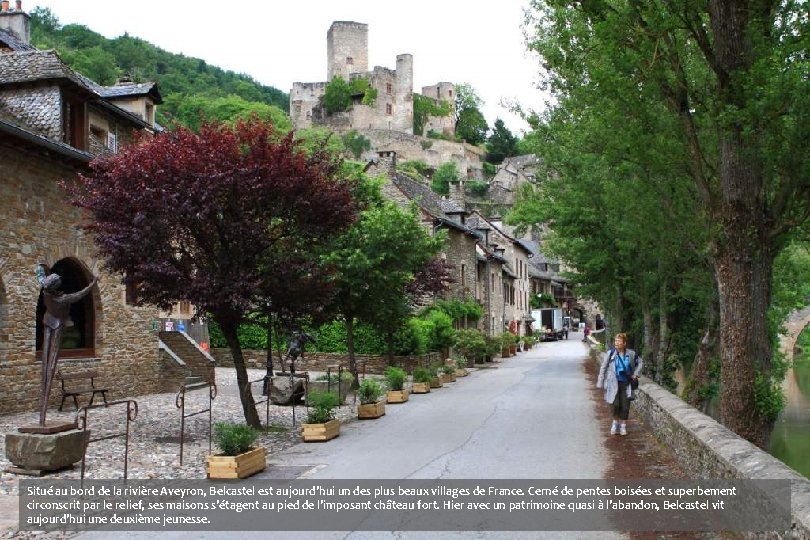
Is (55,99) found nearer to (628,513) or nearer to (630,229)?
(630,229)

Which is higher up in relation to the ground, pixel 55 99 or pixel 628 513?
pixel 55 99

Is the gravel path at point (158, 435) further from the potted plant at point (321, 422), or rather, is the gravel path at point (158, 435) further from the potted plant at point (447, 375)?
the potted plant at point (447, 375)

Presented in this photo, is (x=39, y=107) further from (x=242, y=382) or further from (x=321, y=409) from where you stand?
(x=321, y=409)

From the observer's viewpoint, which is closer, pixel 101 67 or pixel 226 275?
pixel 226 275

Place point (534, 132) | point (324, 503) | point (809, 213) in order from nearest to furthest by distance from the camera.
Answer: point (324, 503) < point (809, 213) < point (534, 132)

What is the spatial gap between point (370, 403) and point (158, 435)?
4.52 m

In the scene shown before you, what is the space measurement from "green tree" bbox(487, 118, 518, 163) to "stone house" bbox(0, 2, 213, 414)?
96.6 meters

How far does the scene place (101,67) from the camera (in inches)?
2852

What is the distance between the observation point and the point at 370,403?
15.1 metres

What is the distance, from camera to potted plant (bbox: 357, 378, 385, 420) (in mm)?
15000

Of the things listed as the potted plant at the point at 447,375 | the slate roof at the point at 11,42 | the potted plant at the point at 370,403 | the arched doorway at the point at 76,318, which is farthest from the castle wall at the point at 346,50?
the potted plant at the point at 370,403

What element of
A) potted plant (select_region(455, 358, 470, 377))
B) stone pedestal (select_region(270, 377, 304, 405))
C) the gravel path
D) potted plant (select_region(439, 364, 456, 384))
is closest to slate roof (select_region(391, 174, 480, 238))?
potted plant (select_region(455, 358, 470, 377))

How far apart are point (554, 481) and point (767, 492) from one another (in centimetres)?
368

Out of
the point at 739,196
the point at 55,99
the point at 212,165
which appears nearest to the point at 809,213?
the point at 739,196
